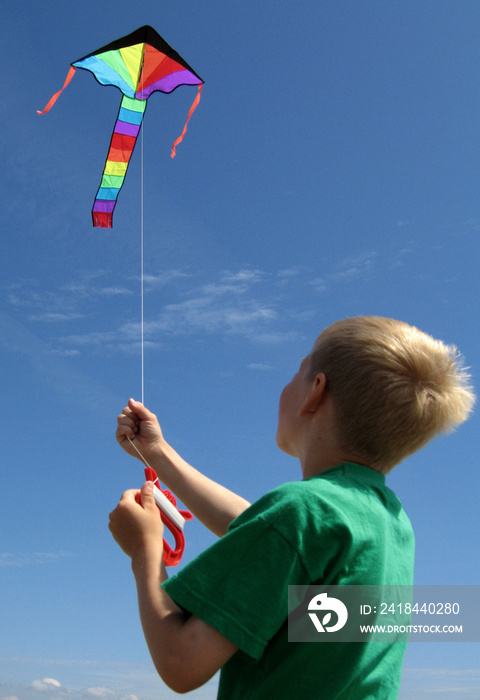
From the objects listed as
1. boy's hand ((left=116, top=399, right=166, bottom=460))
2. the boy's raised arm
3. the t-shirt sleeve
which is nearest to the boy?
the t-shirt sleeve

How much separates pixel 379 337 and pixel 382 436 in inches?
11.8

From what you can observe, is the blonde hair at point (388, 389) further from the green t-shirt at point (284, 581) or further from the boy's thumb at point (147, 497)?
the boy's thumb at point (147, 497)

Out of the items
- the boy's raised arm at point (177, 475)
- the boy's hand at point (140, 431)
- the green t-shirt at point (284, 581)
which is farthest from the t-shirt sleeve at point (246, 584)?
the boy's hand at point (140, 431)

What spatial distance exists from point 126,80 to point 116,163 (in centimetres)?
75

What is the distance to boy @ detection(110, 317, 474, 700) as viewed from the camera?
55.8 inches

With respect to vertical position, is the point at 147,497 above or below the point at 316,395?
below

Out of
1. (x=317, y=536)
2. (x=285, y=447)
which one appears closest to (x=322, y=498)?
(x=317, y=536)

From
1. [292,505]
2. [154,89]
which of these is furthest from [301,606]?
[154,89]

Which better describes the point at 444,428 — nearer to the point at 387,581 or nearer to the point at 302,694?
the point at 387,581

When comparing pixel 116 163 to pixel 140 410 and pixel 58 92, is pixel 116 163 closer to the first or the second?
pixel 58 92

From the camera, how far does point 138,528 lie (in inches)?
71.5

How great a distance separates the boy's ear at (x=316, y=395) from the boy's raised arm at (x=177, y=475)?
72 cm

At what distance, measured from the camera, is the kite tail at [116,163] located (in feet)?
17.7

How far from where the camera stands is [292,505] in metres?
1.47
